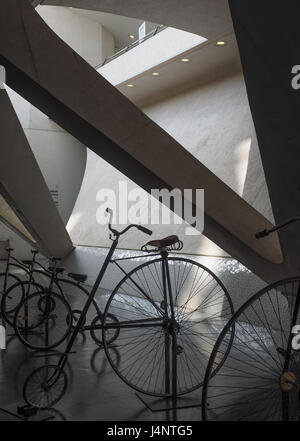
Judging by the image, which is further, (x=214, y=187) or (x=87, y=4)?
(x=87, y=4)

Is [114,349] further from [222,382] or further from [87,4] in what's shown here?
[87,4]

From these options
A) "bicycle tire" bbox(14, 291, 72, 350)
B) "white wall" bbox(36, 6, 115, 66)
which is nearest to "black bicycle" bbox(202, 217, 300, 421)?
"bicycle tire" bbox(14, 291, 72, 350)

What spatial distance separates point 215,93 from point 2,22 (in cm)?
711

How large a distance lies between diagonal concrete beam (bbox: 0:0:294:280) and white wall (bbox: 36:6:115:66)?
1169 centimetres

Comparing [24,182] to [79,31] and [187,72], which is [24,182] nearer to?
[187,72]

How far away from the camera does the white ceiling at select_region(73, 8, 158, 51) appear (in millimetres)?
15038

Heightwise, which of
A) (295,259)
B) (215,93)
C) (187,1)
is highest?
(215,93)

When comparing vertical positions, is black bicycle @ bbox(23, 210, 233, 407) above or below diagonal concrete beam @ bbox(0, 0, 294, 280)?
below

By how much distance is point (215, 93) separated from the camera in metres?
9.75

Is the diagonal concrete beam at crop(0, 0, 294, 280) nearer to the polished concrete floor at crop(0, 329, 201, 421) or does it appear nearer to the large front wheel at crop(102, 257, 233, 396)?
the large front wheel at crop(102, 257, 233, 396)

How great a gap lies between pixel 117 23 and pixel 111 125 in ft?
43.1

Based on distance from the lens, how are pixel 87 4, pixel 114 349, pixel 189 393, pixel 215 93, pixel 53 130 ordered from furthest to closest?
pixel 53 130
pixel 215 93
pixel 87 4
pixel 114 349
pixel 189 393

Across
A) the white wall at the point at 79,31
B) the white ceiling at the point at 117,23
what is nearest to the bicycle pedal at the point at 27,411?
the white wall at the point at 79,31
